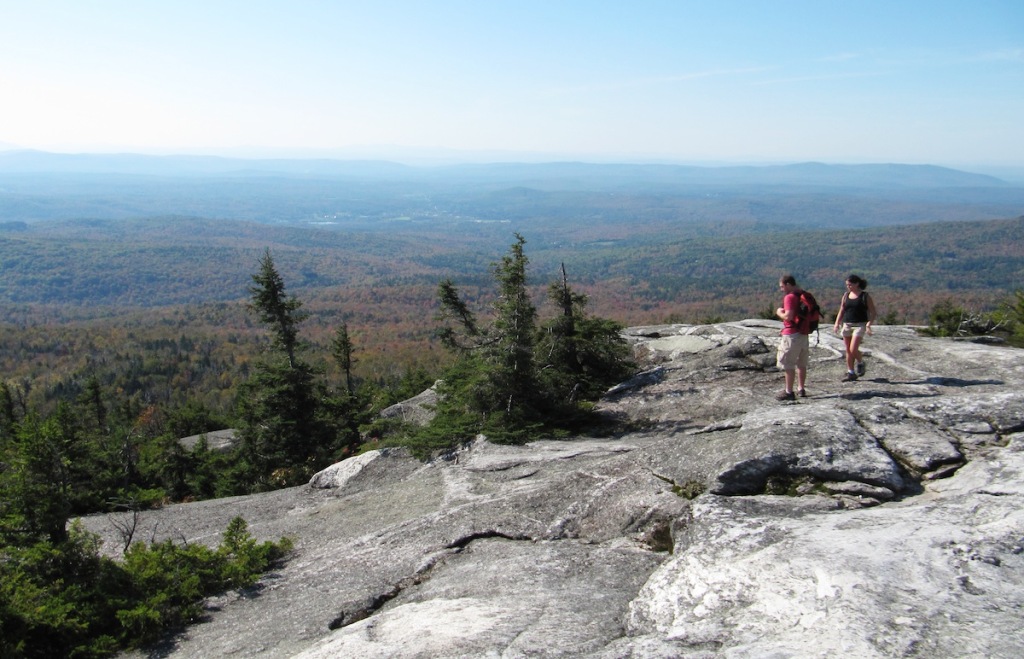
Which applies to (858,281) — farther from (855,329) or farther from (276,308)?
(276,308)

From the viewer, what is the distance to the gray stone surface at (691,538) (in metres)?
5.51

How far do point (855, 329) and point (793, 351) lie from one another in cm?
205

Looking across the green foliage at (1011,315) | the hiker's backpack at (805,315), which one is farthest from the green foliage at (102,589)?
the green foliage at (1011,315)

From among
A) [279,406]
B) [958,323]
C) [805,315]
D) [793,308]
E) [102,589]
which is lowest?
[279,406]

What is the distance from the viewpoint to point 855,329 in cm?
1308

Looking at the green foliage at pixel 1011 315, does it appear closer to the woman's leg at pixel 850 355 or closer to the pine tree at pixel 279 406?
→ the woman's leg at pixel 850 355

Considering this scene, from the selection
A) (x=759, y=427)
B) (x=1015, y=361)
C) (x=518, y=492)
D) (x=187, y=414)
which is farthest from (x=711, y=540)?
(x=187, y=414)

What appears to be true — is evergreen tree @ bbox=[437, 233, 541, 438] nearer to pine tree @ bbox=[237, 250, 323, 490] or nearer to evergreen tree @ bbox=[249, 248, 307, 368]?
pine tree @ bbox=[237, 250, 323, 490]

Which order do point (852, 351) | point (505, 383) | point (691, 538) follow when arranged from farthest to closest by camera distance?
1. point (505, 383)
2. point (852, 351)
3. point (691, 538)

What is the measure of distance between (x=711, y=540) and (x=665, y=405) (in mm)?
8014

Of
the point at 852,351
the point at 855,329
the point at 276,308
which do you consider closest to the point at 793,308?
the point at 855,329

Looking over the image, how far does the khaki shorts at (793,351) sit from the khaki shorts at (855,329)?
5.58 ft

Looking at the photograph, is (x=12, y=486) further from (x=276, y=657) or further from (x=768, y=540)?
(x=768, y=540)

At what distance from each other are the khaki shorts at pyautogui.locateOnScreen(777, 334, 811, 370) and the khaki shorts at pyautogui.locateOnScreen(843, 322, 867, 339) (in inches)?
66.9
